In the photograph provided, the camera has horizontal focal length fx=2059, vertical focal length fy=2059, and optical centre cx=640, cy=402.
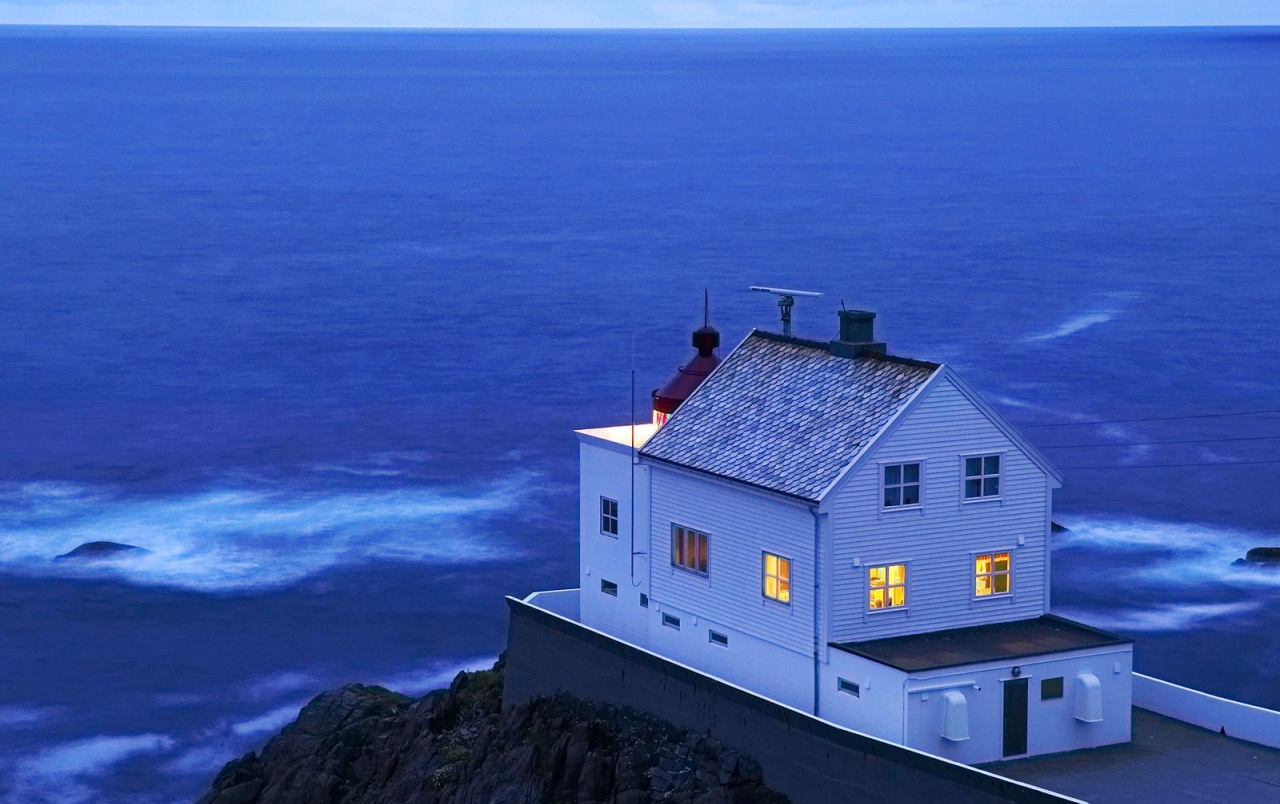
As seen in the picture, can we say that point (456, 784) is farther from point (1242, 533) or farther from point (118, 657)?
point (1242, 533)

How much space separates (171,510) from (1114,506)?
35.2m

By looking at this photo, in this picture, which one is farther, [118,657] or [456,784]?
[118,657]

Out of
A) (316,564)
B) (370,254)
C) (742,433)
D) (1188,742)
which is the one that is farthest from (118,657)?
→ (370,254)

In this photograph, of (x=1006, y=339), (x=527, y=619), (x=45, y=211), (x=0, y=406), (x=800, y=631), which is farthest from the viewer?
(x=45, y=211)

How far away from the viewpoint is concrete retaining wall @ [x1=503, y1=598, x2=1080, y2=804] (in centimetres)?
2961

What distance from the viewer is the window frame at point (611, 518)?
124ft

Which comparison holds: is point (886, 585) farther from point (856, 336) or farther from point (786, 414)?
point (856, 336)

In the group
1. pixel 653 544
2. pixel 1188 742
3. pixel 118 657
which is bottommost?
pixel 118 657

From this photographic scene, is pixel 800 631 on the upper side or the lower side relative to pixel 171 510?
upper

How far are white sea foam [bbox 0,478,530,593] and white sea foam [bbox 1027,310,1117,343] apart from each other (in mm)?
40527

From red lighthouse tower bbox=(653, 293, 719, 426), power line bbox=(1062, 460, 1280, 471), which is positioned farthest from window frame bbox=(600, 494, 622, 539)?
power line bbox=(1062, 460, 1280, 471)

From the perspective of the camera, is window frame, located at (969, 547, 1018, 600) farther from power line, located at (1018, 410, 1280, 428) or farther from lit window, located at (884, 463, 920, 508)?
power line, located at (1018, 410, 1280, 428)

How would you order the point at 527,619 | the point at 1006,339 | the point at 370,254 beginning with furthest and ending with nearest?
the point at 370,254 < the point at 1006,339 < the point at 527,619

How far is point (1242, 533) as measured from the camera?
73.3 m
